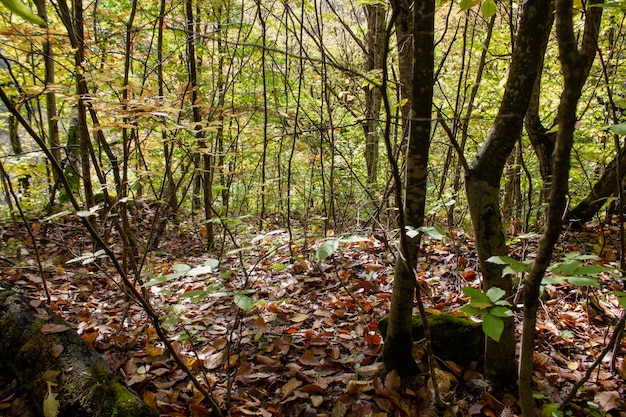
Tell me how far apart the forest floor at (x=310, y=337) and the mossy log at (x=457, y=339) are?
5 centimetres

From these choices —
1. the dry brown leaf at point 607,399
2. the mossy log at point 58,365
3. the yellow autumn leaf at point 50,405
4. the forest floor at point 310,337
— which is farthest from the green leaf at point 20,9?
the dry brown leaf at point 607,399

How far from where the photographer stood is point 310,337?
296cm

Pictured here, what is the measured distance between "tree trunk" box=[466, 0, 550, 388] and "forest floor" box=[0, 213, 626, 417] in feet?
0.94

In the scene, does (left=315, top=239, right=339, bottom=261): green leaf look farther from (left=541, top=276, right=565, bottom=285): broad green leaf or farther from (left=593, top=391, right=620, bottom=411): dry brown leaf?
(left=593, top=391, right=620, bottom=411): dry brown leaf

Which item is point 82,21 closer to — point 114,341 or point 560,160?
point 114,341

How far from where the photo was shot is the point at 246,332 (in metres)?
3.07

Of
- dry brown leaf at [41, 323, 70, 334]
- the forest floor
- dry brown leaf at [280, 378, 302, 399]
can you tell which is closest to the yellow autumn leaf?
the forest floor

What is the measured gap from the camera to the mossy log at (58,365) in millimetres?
1944

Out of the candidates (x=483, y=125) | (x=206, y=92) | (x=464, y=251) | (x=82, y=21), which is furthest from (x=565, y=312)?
(x=206, y=92)

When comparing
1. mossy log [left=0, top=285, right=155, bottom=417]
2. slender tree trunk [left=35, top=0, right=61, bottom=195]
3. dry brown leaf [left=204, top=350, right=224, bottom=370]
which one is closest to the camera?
mossy log [left=0, top=285, right=155, bottom=417]

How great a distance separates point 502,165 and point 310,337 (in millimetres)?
1876

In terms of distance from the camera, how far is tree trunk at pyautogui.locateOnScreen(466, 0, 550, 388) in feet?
5.67

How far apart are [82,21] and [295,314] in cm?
326

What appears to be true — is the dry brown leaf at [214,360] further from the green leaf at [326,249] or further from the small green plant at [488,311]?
the small green plant at [488,311]
